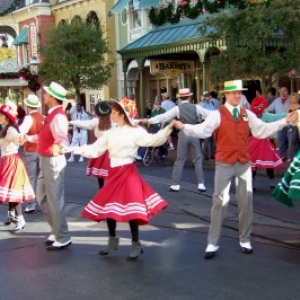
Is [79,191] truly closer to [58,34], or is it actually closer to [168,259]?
[168,259]

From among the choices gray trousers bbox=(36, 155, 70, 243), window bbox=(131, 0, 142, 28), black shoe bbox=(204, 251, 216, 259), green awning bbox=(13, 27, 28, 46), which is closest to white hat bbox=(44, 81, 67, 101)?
gray trousers bbox=(36, 155, 70, 243)

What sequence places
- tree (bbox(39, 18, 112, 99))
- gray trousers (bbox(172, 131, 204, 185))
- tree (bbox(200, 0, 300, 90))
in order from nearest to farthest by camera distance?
gray trousers (bbox(172, 131, 204, 185)), tree (bbox(200, 0, 300, 90)), tree (bbox(39, 18, 112, 99))

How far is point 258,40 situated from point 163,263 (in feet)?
26.2

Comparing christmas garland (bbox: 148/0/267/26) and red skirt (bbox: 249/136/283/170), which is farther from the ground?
christmas garland (bbox: 148/0/267/26)

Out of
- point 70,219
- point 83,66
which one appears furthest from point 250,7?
point 83,66

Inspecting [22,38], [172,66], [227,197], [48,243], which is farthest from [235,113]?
[22,38]

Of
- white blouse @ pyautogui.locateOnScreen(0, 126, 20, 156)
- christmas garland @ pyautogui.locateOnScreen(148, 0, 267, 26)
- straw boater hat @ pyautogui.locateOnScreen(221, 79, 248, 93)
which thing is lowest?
white blouse @ pyautogui.locateOnScreen(0, 126, 20, 156)

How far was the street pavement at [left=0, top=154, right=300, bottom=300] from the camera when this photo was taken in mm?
5309

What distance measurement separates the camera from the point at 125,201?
6.24 meters

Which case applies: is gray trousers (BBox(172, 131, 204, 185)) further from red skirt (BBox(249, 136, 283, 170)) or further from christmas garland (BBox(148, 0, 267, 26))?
christmas garland (BBox(148, 0, 267, 26))

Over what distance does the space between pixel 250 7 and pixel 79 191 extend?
19.0 feet

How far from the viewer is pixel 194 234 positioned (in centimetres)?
767

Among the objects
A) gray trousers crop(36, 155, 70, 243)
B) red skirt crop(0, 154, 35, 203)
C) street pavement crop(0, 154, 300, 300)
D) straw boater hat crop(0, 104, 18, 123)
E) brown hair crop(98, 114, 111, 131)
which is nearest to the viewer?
street pavement crop(0, 154, 300, 300)

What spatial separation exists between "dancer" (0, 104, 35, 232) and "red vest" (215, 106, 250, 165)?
2.97m
